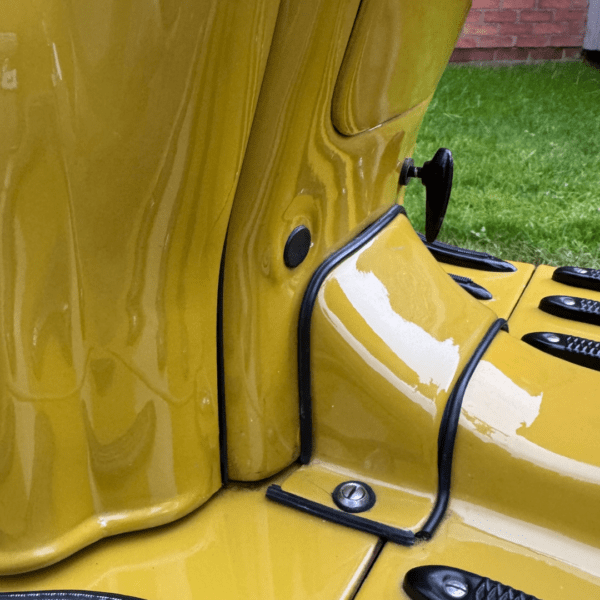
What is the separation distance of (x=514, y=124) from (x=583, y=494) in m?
3.27

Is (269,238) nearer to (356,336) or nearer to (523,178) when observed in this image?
(356,336)

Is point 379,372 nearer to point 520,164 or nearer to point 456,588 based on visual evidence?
point 456,588

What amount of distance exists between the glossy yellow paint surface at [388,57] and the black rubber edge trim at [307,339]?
0.13 m

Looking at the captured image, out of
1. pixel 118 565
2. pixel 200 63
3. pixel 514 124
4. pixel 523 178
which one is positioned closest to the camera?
pixel 200 63

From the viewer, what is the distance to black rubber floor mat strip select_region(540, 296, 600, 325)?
43.8 inches

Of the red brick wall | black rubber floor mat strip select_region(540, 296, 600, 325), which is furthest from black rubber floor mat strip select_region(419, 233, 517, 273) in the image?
the red brick wall

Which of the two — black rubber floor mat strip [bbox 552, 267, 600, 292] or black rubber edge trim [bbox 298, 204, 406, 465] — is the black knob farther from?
black rubber floor mat strip [bbox 552, 267, 600, 292]

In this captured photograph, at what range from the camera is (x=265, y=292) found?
67cm

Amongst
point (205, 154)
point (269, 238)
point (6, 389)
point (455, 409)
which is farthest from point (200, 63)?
point (455, 409)

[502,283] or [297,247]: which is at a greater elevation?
[297,247]

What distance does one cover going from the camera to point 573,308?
1.13 meters

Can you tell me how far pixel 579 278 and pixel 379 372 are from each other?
725 millimetres

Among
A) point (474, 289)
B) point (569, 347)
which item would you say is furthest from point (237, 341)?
point (474, 289)

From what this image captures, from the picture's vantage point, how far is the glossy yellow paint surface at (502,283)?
46.5 inches
